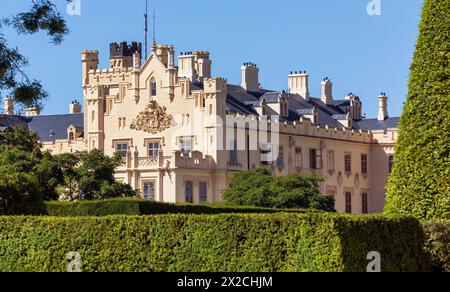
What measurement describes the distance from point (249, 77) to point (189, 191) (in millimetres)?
18453

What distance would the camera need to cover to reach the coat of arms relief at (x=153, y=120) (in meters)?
101

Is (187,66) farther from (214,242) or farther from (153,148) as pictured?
(214,242)

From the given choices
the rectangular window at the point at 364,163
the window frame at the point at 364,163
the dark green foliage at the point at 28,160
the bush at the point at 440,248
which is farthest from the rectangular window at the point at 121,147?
the bush at the point at 440,248

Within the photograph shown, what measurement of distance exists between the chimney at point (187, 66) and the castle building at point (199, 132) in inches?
3.8

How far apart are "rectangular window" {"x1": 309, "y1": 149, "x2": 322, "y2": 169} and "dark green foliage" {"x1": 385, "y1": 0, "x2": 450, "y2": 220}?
73.1 metres

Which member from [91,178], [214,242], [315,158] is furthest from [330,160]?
[214,242]

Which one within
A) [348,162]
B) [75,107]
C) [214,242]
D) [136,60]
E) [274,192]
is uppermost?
[136,60]

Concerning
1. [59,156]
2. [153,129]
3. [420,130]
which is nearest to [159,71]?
[153,129]

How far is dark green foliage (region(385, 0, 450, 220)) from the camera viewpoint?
3441 centimetres

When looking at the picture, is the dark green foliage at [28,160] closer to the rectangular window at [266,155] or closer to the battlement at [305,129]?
the battlement at [305,129]

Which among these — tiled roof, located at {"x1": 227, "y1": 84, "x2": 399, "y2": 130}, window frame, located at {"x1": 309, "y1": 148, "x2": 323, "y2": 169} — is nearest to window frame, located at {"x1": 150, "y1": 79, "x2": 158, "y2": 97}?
tiled roof, located at {"x1": 227, "y1": 84, "x2": 399, "y2": 130}

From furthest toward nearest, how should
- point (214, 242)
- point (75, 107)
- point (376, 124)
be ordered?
1. point (376, 124)
2. point (75, 107)
3. point (214, 242)

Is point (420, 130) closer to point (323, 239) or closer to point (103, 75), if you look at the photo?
point (323, 239)

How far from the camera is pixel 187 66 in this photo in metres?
107
